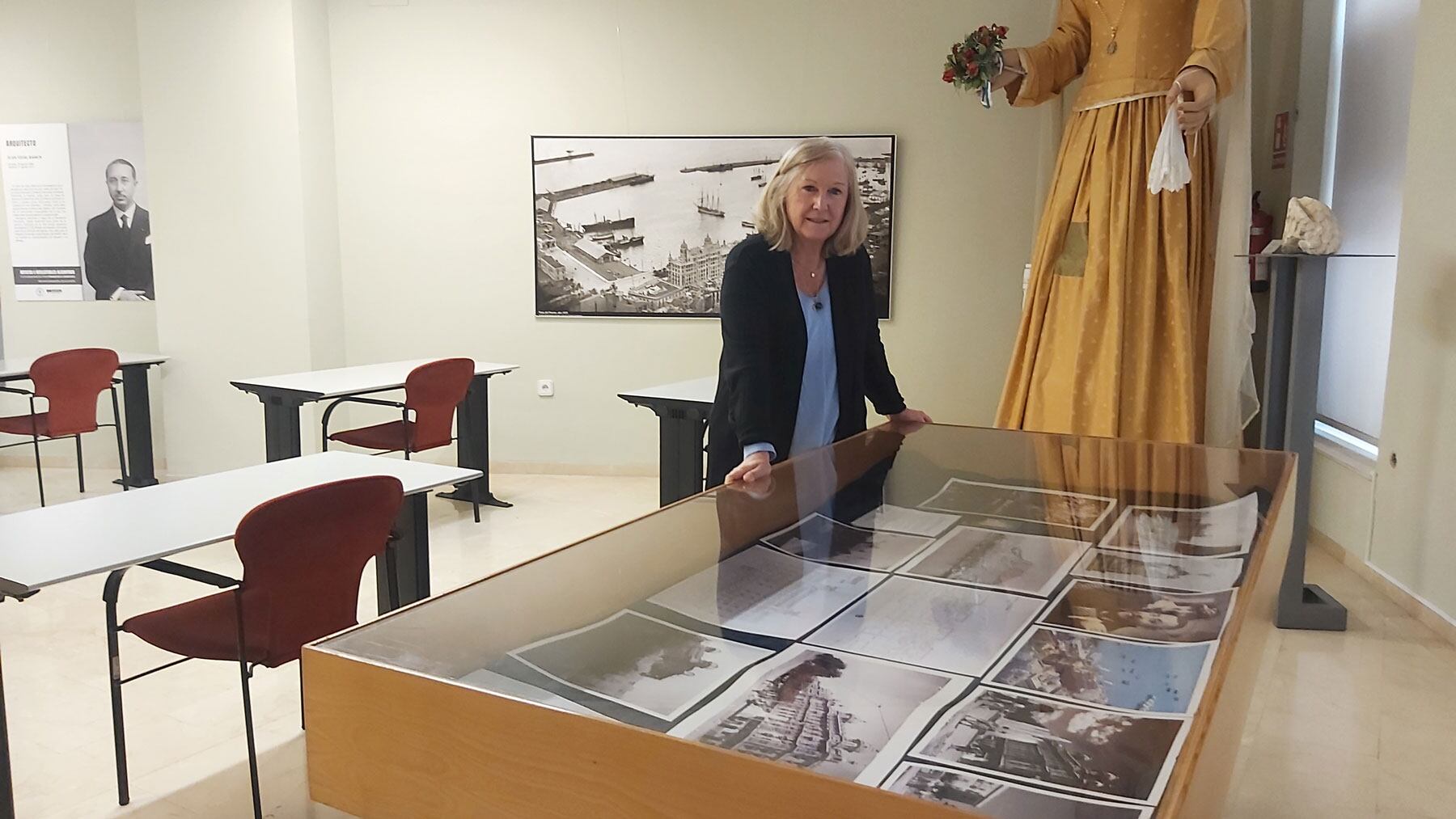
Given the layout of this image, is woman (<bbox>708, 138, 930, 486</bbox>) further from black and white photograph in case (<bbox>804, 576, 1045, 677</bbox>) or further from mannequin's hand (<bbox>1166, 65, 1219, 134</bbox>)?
mannequin's hand (<bbox>1166, 65, 1219, 134</bbox>)

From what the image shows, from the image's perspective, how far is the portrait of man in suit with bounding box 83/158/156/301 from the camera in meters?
6.20

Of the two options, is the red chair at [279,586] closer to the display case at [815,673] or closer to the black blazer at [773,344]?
the black blazer at [773,344]

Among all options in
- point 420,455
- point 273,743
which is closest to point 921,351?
point 420,455

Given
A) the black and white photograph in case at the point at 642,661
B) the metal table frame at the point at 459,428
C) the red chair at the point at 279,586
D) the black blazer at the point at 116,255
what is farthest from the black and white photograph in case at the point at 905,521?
the black blazer at the point at 116,255

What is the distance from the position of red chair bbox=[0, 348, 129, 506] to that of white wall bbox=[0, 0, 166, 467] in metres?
1.07

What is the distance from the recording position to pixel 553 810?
88 centimetres

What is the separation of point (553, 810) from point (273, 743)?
7.05 ft

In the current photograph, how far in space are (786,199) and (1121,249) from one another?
1888 mm

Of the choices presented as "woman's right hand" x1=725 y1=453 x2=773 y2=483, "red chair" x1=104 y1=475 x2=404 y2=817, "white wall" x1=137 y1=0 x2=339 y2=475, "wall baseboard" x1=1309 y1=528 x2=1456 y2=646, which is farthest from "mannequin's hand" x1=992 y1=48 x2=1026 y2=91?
"white wall" x1=137 y1=0 x2=339 y2=475

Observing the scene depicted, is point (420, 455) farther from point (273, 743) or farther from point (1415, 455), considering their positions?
point (1415, 455)

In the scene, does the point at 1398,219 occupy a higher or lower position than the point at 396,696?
higher

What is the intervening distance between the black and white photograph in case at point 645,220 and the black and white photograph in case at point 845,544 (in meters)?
4.22

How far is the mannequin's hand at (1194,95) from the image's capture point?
3.27m

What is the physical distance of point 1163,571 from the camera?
1.37 m
